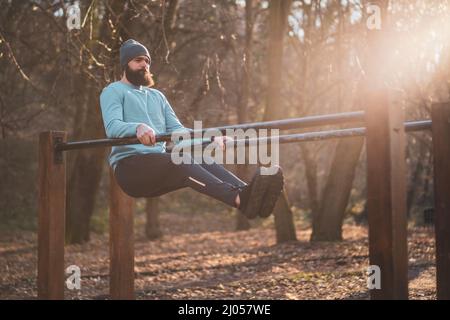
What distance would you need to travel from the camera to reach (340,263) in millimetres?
8727

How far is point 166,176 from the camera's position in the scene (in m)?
3.90

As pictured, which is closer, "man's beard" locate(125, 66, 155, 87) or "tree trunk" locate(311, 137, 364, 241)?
"man's beard" locate(125, 66, 155, 87)

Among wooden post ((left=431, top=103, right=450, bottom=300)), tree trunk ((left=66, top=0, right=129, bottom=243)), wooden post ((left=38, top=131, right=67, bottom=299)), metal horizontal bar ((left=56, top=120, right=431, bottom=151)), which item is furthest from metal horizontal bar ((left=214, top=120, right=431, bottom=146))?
tree trunk ((left=66, top=0, right=129, bottom=243))

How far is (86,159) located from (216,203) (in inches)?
425

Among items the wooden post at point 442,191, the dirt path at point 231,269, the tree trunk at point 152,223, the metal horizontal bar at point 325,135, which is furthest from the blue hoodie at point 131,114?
the tree trunk at point 152,223

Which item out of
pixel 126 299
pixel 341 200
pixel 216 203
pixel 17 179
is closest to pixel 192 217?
pixel 216 203

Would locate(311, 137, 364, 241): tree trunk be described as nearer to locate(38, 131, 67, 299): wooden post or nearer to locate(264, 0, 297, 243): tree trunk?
locate(264, 0, 297, 243): tree trunk

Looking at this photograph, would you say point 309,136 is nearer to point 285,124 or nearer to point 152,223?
point 285,124

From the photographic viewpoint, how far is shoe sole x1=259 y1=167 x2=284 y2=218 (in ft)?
11.4

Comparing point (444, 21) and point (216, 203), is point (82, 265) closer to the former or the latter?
point (444, 21)

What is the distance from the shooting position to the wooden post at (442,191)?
278 centimetres

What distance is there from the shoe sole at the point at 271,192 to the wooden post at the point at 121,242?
1.49 m

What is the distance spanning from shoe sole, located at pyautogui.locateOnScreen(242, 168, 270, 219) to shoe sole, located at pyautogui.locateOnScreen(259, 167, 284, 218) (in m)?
0.02

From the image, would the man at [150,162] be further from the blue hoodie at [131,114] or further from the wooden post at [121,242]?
the wooden post at [121,242]
